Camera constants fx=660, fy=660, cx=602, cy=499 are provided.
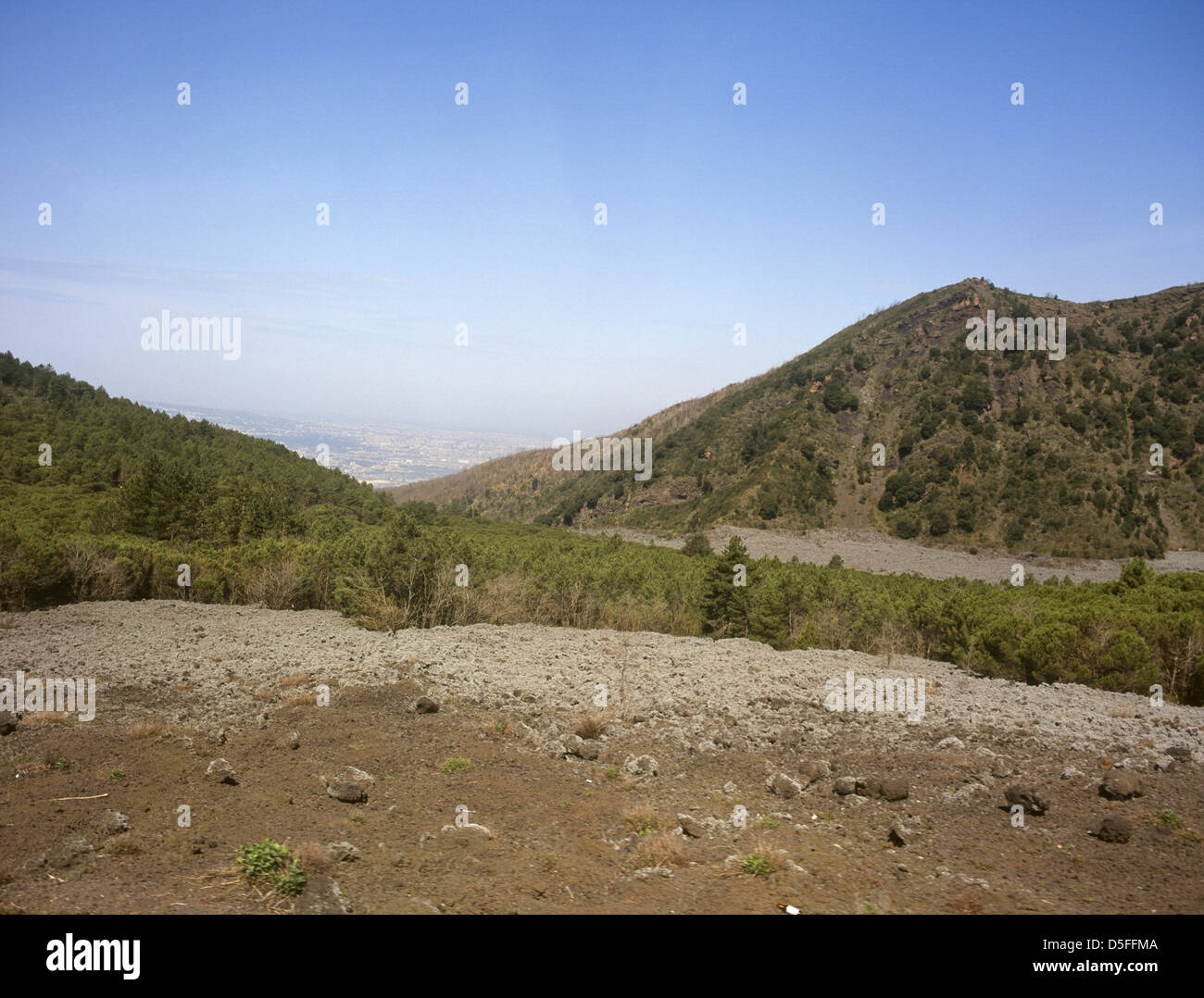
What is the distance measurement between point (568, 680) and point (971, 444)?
87.9 m

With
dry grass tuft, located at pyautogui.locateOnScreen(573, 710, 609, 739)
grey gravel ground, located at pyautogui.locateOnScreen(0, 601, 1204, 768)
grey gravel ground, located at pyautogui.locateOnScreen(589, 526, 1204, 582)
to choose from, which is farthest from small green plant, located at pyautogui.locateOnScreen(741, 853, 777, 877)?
grey gravel ground, located at pyautogui.locateOnScreen(589, 526, 1204, 582)

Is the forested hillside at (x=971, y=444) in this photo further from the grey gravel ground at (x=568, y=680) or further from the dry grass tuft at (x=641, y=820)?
the dry grass tuft at (x=641, y=820)

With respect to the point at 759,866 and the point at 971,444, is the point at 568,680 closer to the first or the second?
the point at 759,866

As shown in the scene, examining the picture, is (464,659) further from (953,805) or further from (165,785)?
(953,805)

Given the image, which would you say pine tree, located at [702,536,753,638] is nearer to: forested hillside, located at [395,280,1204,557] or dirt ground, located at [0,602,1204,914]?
dirt ground, located at [0,602,1204,914]

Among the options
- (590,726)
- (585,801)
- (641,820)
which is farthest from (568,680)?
(641,820)

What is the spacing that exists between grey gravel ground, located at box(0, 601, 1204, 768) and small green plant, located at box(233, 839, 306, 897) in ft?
17.6

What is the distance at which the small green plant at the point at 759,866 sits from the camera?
6.18 m

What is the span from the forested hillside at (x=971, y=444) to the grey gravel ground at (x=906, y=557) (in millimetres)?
2631

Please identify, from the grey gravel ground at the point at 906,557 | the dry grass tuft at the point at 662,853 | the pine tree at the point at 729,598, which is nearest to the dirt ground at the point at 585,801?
the dry grass tuft at the point at 662,853

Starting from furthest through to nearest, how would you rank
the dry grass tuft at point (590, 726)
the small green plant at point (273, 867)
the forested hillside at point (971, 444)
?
the forested hillside at point (971, 444)
the dry grass tuft at point (590, 726)
the small green plant at point (273, 867)

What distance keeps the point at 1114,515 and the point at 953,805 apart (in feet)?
285

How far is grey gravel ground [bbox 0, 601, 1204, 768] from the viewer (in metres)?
10.5

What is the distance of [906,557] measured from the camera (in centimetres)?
7325
